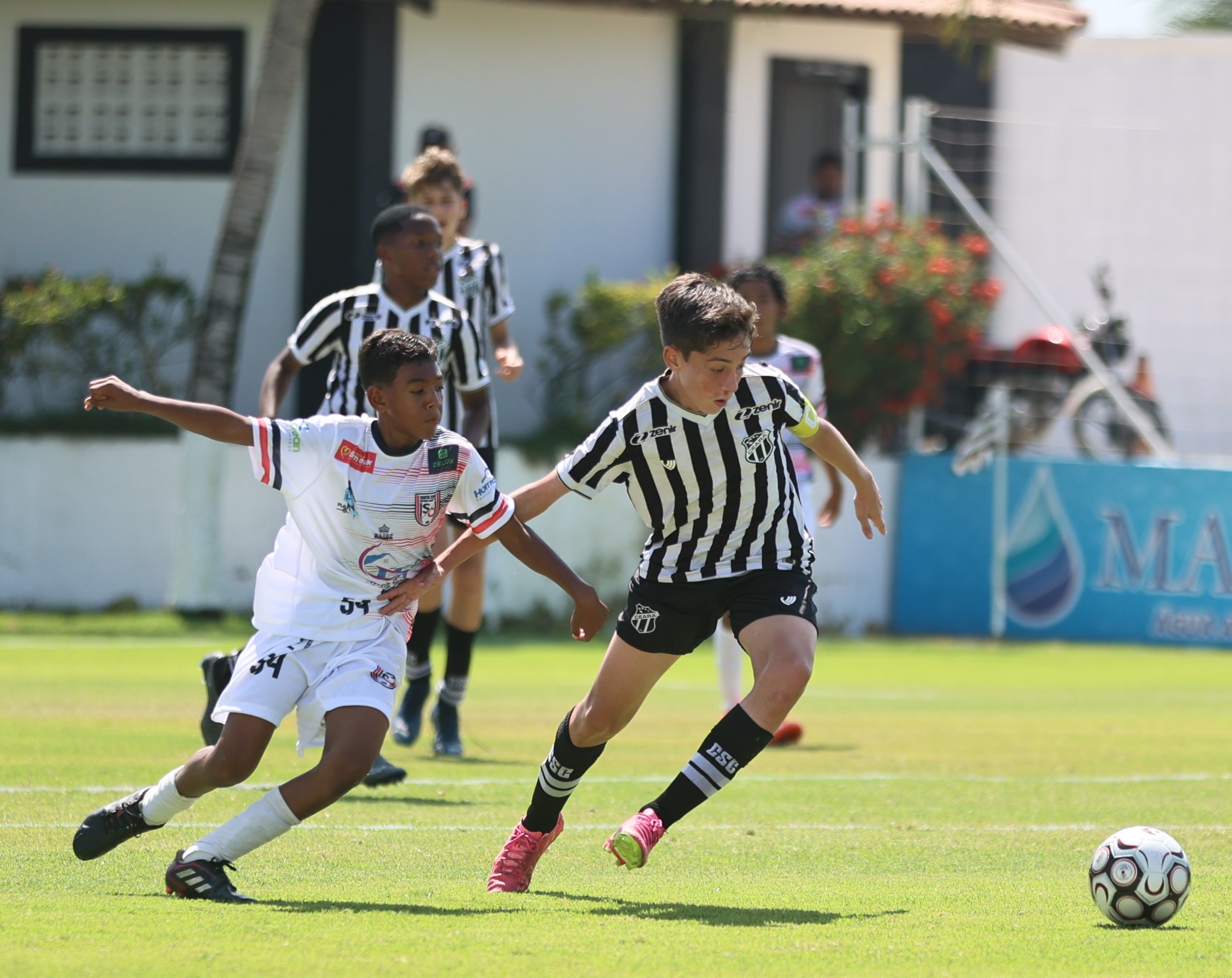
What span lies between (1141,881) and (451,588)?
4471mm

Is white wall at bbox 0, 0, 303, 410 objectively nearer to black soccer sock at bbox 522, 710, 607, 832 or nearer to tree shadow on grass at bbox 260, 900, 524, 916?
black soccer sock at bbox 522, 710, 607, 832

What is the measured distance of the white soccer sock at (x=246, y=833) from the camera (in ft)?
16.8

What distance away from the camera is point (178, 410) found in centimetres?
533

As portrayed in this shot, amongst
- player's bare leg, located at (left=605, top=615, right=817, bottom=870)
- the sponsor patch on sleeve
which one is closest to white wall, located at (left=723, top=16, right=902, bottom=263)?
the sponsor patch on sleeve

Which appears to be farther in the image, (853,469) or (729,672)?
(729,672)

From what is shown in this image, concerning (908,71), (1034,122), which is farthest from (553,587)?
(908,71)

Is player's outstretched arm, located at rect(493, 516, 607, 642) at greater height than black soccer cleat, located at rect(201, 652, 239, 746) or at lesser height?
greater

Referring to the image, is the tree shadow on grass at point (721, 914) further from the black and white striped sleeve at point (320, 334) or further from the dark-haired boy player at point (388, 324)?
the black and white striped sleeve at point (320, 334)

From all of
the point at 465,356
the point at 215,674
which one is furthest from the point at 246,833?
the point at 465,356

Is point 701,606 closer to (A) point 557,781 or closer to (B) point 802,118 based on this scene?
(A) point 557,781

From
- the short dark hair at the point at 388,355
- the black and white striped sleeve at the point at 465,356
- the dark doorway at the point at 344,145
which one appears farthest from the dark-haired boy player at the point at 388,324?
the dark doorway at the point at 344,145

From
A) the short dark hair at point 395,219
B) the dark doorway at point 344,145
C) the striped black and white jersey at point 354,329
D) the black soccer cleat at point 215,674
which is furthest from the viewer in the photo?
the dark doorway at point 344,145

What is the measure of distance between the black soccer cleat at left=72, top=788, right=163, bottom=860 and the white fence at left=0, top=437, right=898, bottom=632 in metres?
11.6

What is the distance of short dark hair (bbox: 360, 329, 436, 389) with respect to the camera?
5.56 meters
